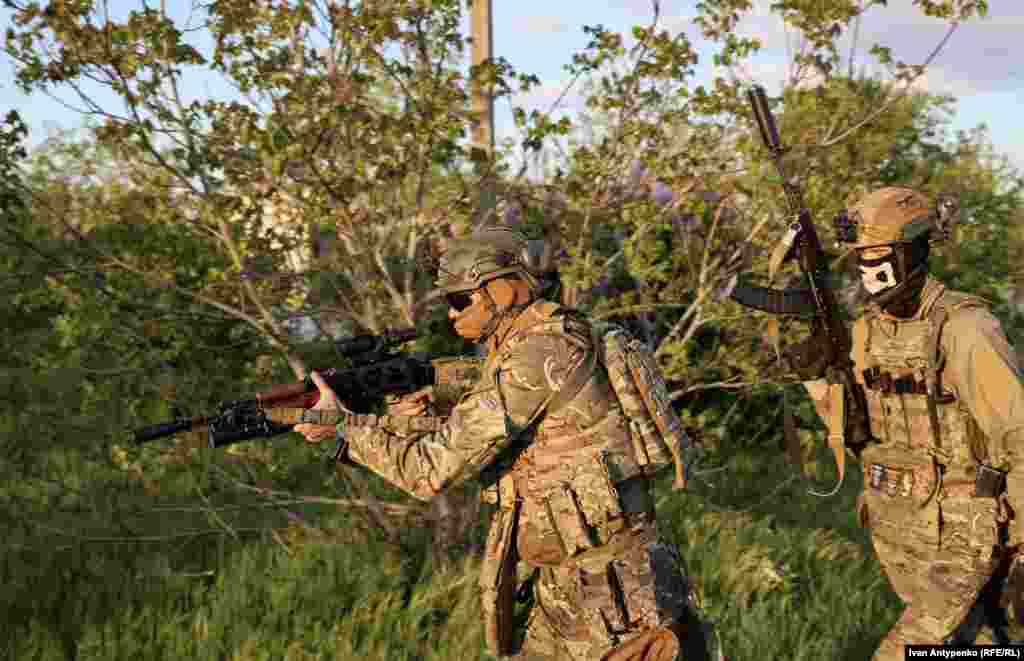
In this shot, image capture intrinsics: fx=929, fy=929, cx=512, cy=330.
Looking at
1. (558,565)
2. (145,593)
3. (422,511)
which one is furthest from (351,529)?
(558,565)

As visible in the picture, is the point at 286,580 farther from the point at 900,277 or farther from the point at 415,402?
the point at 900,277

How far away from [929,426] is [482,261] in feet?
6.54

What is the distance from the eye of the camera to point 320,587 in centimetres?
496

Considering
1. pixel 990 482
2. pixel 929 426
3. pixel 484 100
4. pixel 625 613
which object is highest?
pixel 484 100

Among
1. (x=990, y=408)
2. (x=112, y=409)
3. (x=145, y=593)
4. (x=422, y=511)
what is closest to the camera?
(x=990, y=408)

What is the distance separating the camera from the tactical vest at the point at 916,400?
141 inches

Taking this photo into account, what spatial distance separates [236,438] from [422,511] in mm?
2835

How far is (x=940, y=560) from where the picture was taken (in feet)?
11.9

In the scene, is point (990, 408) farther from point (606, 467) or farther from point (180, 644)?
point (180, 644)

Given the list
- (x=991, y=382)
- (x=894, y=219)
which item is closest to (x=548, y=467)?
(x=991, y=382)

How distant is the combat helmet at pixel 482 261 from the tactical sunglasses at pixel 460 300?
25 millimetres

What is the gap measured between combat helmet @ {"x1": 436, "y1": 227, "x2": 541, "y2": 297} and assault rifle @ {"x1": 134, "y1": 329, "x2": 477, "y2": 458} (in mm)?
372

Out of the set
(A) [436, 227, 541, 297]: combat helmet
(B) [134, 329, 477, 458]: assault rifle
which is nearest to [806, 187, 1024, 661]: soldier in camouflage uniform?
(A) [436, 227, 541, 297]: combat helmet

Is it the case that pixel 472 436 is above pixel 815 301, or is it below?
below
